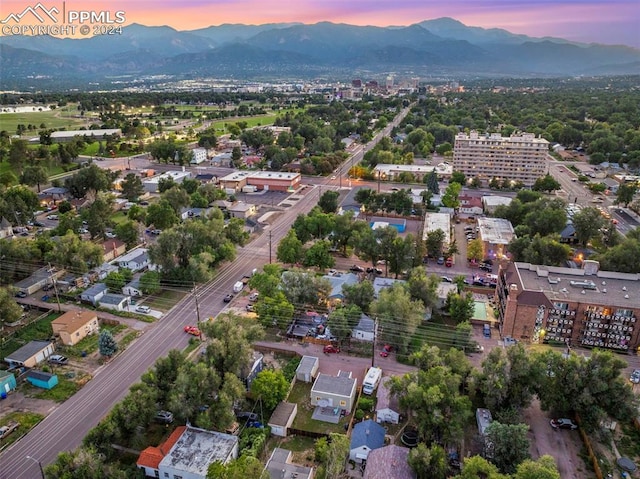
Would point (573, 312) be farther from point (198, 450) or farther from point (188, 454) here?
point (188, 454)

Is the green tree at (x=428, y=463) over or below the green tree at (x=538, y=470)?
below

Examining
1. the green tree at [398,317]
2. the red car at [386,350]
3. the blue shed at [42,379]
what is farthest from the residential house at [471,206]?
the blue shed at [42,379]

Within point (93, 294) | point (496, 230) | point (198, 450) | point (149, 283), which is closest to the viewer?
point (198, 450)

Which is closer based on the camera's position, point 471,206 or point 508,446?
point 508,446

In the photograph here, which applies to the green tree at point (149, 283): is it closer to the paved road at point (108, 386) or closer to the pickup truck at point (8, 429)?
the paved road at point (108, 386)

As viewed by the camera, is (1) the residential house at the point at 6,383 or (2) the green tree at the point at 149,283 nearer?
(1) the residential house at the point at 6,383

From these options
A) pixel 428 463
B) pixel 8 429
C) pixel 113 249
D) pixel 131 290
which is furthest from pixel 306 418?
pixel 113 249
